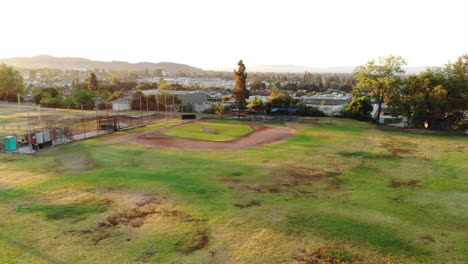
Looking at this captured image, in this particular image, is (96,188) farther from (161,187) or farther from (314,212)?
(314,212)

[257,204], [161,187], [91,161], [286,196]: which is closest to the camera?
[257,204]

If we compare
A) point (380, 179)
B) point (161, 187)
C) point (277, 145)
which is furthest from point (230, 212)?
point (277, 145)

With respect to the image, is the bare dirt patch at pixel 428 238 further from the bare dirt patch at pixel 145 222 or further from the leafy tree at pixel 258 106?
the leafy tree at pixel 258 106

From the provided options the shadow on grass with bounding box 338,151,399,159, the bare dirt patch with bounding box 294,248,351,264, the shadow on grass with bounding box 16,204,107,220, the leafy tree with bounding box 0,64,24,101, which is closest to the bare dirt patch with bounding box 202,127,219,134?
the shadow on grass with bounding box 338,151,399,159

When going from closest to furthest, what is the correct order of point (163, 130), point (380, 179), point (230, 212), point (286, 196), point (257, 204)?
point (230, 212) < point (257, 204) < point (286, 196) < point (380, 179) < point (163, 130)

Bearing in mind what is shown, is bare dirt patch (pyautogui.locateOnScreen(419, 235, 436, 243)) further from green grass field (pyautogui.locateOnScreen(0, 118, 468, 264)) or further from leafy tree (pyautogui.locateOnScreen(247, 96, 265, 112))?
leafy tree (pyautogui.locateOnScreen(247, 96, 265, 112))

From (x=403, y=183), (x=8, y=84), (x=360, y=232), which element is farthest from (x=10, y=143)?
(x=8, y=84)
